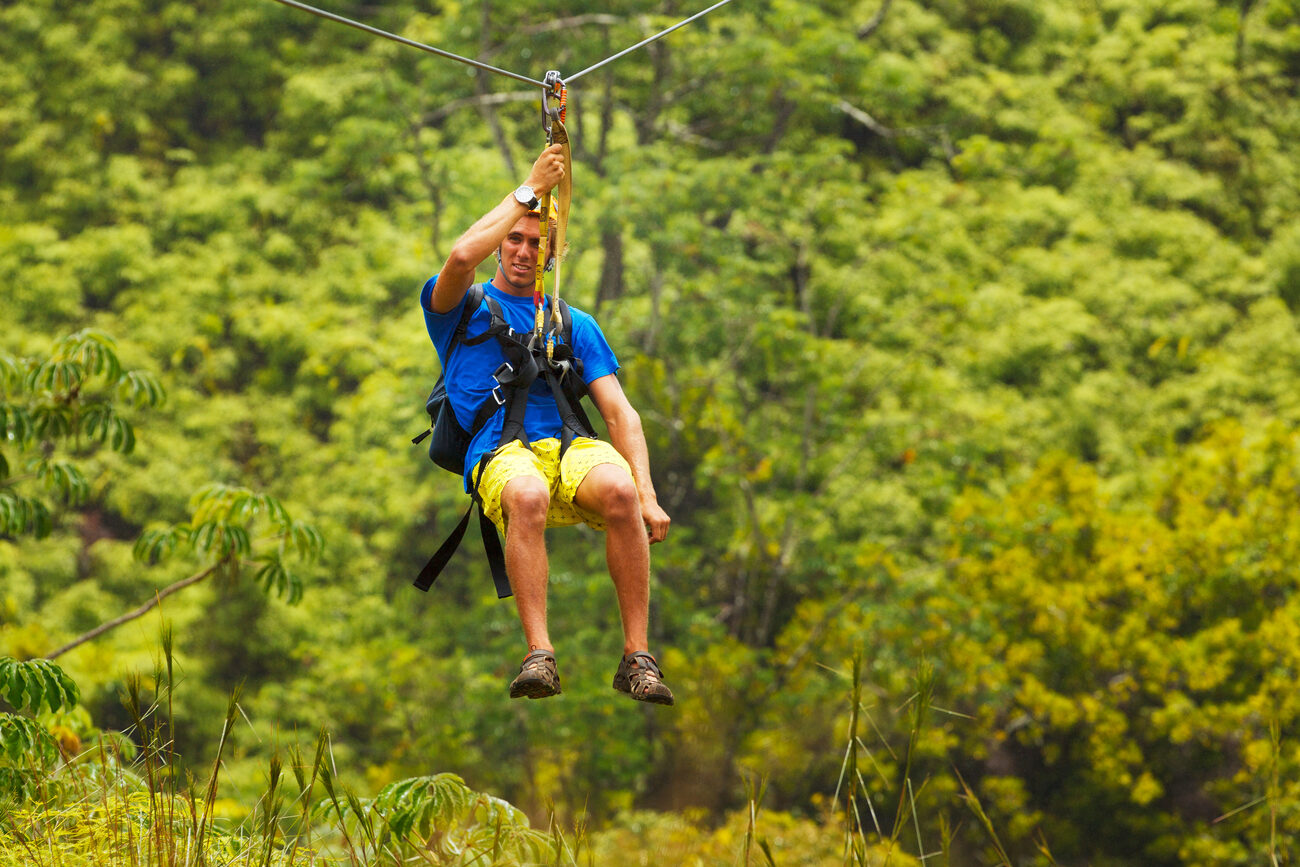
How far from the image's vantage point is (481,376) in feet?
9.85

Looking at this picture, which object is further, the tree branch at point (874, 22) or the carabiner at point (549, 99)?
the tree branch at point (874, 22)

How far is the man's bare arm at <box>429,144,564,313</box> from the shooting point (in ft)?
8.86

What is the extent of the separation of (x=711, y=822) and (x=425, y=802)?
9.91 m

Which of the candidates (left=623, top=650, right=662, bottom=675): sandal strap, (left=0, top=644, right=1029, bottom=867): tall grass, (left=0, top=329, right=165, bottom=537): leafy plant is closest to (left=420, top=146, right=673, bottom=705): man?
(left=623, top=650, right=662, bottom=675): sandal strap

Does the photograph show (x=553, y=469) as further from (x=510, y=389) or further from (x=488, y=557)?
(x=488, y=557)

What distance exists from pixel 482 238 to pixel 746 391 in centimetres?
1092

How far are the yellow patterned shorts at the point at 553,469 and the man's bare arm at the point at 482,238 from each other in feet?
1.24

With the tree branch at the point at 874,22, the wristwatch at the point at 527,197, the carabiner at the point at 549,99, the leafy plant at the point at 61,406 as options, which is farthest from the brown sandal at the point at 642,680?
the tree branch at the point at 874,22

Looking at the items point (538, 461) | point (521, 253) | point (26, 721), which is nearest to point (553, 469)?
point (538, 461)

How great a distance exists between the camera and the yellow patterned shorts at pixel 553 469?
2781 millimetres

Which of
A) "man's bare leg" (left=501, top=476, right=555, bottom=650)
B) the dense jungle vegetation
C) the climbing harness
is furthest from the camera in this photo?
the dense jungle vegetation

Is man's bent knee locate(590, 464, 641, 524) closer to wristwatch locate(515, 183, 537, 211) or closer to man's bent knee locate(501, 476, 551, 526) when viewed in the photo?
man's bent knee locate(501, 476, 551, 526)

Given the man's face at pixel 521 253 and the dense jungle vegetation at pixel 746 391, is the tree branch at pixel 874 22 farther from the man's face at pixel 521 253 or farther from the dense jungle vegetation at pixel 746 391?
the man's face at pixel 521 253

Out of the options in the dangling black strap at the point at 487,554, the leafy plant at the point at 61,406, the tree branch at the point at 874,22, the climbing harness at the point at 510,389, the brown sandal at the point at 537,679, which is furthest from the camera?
the tree branch at the point at 874,22
